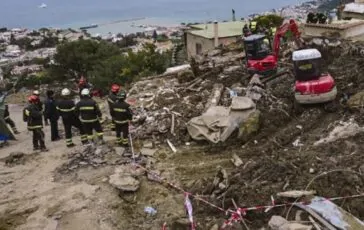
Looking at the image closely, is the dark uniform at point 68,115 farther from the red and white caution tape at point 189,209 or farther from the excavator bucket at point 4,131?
the red and white caution tape at point 189,209

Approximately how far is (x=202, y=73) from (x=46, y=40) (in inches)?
2389

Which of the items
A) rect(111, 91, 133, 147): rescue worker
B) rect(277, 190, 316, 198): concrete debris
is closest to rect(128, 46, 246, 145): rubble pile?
rect(111, 91, 133, 147): rescue worker

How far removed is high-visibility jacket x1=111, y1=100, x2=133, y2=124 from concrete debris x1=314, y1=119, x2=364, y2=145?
4576 mm

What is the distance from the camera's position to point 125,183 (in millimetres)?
10367

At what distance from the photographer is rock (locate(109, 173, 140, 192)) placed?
10.3m

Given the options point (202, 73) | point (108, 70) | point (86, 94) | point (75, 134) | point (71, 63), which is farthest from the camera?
point (71, 63)

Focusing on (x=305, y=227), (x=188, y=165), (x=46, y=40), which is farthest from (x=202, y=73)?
(x=46, y=40)

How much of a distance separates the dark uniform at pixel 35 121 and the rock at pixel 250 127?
17.8 feet

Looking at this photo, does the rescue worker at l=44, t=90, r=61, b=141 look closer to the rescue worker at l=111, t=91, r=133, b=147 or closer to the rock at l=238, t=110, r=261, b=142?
the rescue worker at l=111, t=91, r=133, b=147

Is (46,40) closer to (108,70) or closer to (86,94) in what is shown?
(108,70)

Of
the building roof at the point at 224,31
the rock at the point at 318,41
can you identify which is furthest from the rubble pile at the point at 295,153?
the building roof at the point at 224,31

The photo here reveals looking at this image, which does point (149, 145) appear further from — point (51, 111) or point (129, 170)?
point (51, 111)

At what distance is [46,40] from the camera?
243ft

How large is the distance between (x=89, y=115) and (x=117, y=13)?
114686 millimetres
